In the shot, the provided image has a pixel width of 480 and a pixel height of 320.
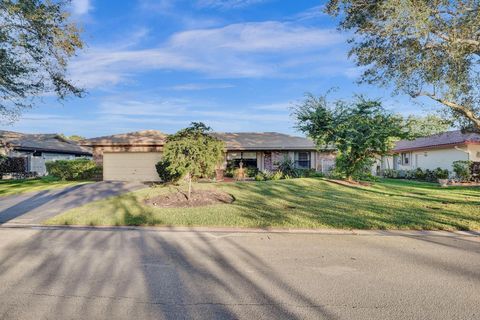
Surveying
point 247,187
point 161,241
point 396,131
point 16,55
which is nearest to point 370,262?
point 161,241

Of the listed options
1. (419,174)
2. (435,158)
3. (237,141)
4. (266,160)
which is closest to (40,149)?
(237,141)

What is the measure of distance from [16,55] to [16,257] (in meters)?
11.0

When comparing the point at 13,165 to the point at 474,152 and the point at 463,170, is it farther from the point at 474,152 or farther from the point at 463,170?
the point at 474,152

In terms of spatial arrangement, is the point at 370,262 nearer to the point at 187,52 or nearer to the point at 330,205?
the point at 330,205

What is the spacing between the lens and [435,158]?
26.2 meters

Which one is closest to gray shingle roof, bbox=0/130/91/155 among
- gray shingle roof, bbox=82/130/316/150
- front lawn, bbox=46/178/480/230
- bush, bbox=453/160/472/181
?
gray shingle roof, bbox=82/130/316/150

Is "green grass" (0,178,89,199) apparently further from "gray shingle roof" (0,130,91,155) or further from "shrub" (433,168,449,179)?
"shrub" (433,168,449,179)

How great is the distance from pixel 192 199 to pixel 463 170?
18.3 meters

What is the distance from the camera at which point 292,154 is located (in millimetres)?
25453

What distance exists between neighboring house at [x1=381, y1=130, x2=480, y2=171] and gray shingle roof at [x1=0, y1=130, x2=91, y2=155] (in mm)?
28454

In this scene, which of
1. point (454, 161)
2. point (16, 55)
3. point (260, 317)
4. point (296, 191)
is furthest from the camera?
point (454, 161)

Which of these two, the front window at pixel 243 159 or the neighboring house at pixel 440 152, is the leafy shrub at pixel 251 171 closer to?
the front window at pixel 243 159

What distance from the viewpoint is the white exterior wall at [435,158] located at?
23.7m

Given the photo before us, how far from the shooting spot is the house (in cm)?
2408
